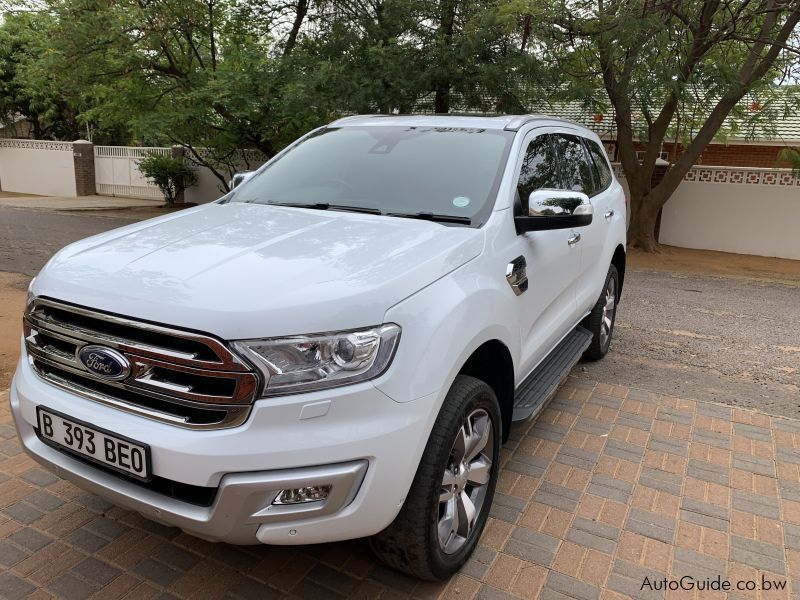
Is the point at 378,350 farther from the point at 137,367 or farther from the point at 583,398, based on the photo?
the point at 583,398

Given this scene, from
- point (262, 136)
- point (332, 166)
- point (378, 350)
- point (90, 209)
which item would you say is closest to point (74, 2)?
point (262, 136)

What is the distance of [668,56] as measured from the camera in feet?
28.0

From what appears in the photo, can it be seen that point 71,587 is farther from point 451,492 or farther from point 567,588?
point 567,588

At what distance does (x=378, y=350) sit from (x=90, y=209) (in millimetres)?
18147

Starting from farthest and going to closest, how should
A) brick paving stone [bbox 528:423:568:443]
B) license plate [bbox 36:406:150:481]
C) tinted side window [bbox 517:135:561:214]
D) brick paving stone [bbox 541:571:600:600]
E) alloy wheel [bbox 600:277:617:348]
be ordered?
alloy wheel [bbox 600:277:617:348] → brick paving stone [bbox 528:423:568:443] → tinted side window [bbox 517:135:561:214] → brick paving stone [bbox 541:571:600:600] → license plate [bbox 36:406:150:481]

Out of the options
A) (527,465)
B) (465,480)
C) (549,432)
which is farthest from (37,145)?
(465,480)

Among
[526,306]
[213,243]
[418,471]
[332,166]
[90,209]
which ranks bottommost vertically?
[90,209]

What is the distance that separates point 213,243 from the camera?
254 centimetres

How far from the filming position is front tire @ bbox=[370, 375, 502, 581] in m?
2.26

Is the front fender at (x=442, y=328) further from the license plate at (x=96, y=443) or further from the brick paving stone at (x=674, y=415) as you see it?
the brick paving stone at (x=674, y=415)

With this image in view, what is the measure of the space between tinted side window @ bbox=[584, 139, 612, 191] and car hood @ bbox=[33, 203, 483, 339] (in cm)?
270

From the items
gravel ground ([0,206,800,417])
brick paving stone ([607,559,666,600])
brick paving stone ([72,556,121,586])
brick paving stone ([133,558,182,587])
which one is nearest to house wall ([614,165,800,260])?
gravel ground ([0,206,800,417])

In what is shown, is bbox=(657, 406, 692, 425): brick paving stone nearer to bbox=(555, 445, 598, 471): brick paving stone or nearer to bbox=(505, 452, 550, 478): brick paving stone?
bbox=(555, 445, 598, 471): brick paving stone

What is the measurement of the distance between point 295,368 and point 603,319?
3.76 metres
